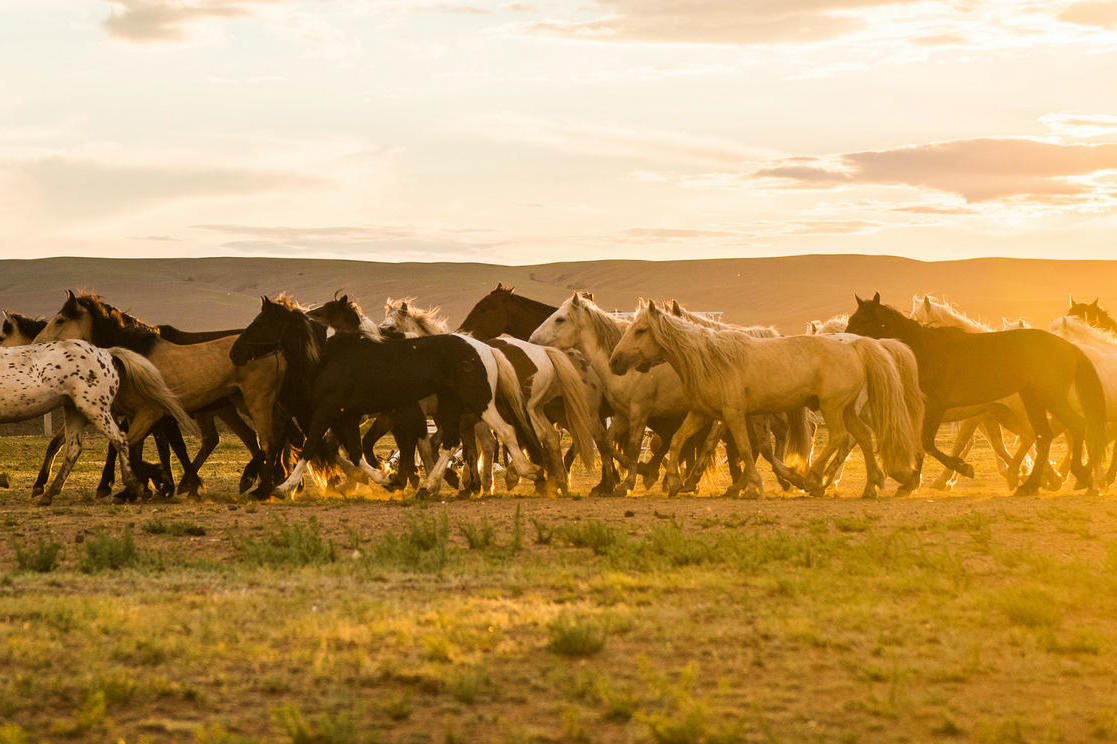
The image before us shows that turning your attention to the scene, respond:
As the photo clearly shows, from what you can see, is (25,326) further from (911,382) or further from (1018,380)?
(1018,380)

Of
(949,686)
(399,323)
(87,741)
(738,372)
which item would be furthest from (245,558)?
(399,323)

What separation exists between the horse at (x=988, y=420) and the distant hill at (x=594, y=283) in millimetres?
77553

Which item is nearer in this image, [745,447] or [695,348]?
[695,348]

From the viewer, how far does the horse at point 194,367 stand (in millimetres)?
14734

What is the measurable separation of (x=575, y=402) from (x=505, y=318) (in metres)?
2.96

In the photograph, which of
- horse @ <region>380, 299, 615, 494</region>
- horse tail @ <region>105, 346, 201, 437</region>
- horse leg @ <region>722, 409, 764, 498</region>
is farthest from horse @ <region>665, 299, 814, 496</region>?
horse tail @ <region>105, 346, 201, 437</region>

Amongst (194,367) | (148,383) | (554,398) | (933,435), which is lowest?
(933,435)

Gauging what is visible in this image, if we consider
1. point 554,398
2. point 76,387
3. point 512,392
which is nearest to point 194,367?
point 76,387

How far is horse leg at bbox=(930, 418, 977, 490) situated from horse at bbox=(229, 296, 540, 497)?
527cm

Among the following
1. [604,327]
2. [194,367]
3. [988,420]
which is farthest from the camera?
[988,420]

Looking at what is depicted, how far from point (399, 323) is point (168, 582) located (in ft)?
28.5

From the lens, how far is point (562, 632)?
6.45 meters

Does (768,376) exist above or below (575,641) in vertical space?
above

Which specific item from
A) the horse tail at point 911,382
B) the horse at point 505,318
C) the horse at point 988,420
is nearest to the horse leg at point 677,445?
the horse tail at point 911,382
